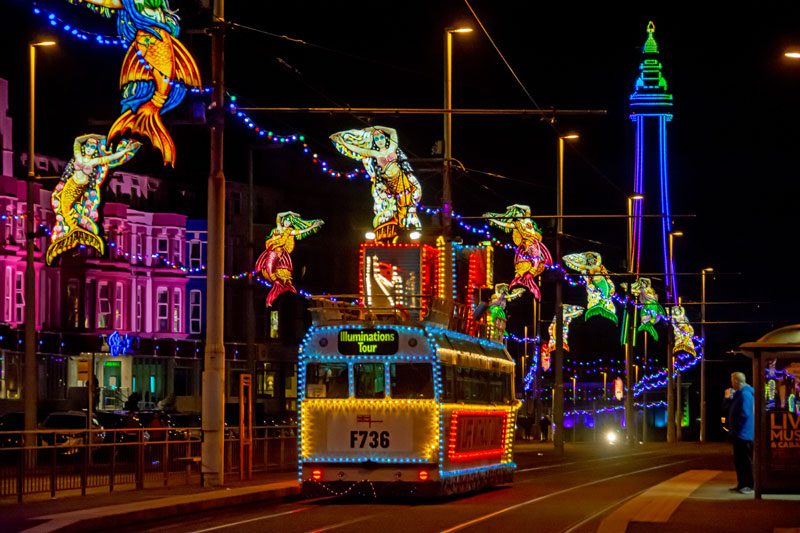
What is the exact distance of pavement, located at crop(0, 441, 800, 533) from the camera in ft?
63.0

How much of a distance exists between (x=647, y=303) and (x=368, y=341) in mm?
49672

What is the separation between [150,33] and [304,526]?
9.37 metres

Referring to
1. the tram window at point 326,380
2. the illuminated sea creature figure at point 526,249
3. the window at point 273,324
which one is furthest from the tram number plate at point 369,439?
the window at point 273,324

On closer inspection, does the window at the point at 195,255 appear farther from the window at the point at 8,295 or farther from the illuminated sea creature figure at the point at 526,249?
Result: the illuminated sea creature figure at the point at 526,249

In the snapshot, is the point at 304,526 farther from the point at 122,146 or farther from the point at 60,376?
the point at 60,376

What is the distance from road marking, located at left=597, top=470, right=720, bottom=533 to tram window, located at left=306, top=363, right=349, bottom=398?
204 inches

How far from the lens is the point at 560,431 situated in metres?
49.4

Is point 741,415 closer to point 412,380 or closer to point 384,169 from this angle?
point 412,380

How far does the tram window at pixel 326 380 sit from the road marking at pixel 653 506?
5.19m

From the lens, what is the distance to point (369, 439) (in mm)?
24578

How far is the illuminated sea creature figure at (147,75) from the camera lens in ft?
80.7

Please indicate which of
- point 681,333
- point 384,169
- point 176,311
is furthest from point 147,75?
point 681,333

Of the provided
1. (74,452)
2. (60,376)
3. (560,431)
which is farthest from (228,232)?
(74,452)

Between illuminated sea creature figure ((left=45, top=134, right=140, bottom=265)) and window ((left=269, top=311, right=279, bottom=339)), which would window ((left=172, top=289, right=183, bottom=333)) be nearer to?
window ((left=269, top=311, right=279, bottom=339))
